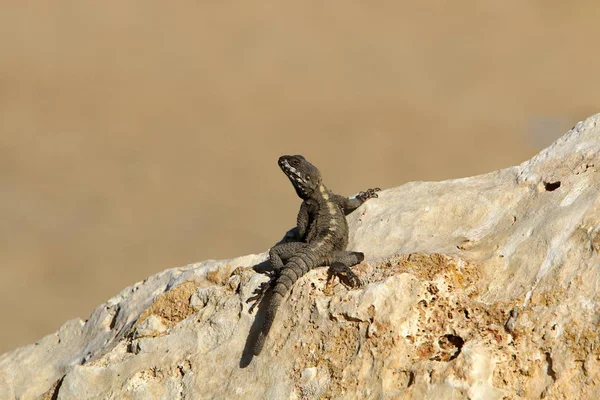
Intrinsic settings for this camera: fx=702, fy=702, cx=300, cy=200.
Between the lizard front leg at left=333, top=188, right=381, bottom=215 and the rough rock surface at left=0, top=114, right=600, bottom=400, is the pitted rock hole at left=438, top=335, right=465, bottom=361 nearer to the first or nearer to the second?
the rough rock surface at left=0, top=114, right=600, bottom=400

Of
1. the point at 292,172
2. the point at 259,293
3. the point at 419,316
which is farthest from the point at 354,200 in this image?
the point at 419,316

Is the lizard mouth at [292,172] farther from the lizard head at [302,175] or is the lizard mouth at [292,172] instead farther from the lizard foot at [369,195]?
the lizard foot at [369,195]

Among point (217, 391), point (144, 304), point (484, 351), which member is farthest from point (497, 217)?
point (144, 304)

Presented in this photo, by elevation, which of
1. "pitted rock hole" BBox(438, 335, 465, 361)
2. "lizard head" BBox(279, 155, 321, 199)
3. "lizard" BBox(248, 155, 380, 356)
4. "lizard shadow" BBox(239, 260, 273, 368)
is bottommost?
"pitted rock hole" BBox(438, 335, 465, 361)

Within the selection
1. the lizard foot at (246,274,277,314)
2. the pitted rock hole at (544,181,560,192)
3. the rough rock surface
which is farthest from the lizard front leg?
the pitted rock hole at (544,181,560,192)

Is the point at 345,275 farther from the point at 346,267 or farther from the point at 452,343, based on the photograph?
the point at 452,343

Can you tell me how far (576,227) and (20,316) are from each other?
12.4 m

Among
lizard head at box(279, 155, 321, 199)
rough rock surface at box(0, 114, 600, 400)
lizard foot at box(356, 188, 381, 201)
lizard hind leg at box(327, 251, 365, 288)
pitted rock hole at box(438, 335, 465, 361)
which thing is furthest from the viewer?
lizard head at box(279, 155, 321, 199)

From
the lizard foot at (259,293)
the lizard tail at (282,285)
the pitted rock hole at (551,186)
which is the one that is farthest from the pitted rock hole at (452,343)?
the pitted rock hole at (551,186)

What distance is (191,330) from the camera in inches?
243

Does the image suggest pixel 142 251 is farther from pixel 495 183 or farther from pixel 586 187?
pixel 586 187

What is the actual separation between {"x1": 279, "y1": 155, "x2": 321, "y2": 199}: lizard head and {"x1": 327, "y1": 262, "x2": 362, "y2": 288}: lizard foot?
2.53 metres

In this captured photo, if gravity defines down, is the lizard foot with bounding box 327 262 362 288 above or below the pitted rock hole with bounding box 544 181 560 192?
below

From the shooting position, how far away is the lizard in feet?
19.2
